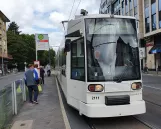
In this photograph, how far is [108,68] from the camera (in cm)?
730

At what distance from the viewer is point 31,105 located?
Result: 1121cm

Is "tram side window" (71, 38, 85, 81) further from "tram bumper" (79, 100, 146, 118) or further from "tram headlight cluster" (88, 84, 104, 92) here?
"tram bumper" (79, 100, 146, 118)

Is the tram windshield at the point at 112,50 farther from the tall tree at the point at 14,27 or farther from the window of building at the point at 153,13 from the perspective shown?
the tall tree at the point at 14,27

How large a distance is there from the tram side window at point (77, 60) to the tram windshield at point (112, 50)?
12.4 inches

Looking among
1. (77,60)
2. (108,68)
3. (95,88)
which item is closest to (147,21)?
(77,60)

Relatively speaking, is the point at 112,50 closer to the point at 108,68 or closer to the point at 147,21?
the point at 108,68

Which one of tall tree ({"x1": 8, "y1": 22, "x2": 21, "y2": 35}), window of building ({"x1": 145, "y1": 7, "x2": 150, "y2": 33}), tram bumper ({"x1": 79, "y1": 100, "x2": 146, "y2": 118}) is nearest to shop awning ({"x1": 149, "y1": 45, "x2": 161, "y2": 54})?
window of building ({"x1": 145, "y1": 7, "x2": 150, "y2": 33})

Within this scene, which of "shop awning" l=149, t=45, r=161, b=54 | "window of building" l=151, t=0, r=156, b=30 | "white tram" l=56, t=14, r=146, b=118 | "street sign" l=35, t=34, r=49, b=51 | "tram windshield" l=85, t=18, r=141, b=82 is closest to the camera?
"white tram" l=56, t=14, r=146, b=118

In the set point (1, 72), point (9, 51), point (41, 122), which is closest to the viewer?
point (41, 122)

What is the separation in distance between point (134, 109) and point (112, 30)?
7.35ft

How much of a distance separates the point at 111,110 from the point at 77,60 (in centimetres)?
196

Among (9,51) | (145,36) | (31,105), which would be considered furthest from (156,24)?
(9,51)

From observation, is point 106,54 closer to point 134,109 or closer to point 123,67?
point 123,67

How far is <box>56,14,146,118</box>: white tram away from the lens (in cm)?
706
